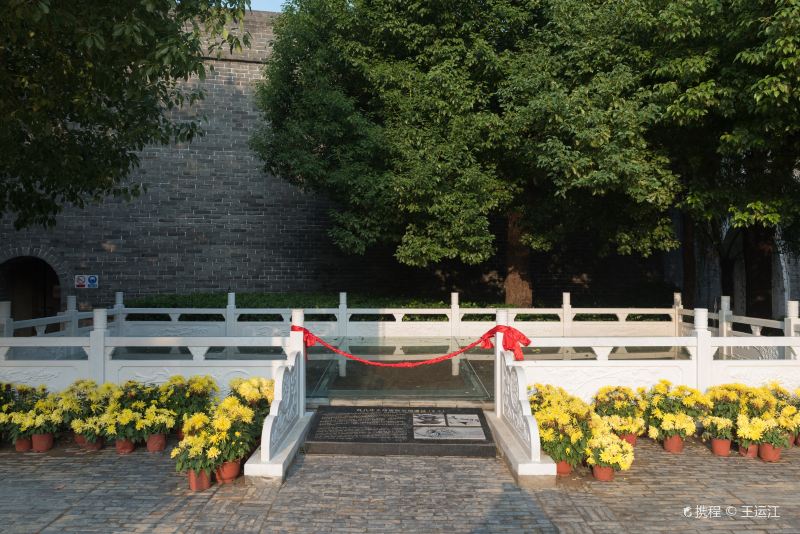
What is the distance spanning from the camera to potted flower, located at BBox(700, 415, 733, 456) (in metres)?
5.46

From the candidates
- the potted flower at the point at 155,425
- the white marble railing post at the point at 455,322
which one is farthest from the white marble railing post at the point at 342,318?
the potted flower at the point at 155,425

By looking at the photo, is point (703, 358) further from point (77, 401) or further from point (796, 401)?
point (77, 401)

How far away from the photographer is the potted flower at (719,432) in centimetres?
Result: 546

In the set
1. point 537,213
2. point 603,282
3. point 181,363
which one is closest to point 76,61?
point 181,363

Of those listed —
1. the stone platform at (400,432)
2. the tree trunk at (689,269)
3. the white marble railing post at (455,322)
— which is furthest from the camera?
the tree trunk at (689,269)

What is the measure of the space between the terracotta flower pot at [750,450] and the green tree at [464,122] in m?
5.34

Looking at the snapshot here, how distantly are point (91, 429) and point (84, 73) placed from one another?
4.94 m

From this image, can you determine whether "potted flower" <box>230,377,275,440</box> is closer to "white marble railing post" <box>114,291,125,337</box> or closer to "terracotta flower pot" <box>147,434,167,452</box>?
"terracotta flower pot" <box>147,434,167,452</box>

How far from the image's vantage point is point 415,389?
7.50 metres

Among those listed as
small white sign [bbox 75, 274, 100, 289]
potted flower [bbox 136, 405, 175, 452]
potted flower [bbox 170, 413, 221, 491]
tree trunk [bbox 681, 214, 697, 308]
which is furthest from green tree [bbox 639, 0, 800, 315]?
small white sign [bbox 75, 274, 100, 289]

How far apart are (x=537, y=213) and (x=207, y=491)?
1004cm

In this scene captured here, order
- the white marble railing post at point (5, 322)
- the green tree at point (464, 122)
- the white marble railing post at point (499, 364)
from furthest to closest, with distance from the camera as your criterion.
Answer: the green tree at point (464, 122), the white marble railing post at point (5, 322), the white marble railing post at point (499, 364)

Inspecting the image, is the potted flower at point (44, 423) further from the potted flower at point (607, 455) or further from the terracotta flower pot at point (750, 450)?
the terracotta flower pot at point (750, 450)

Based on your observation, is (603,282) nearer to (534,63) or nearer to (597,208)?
(597,208)
